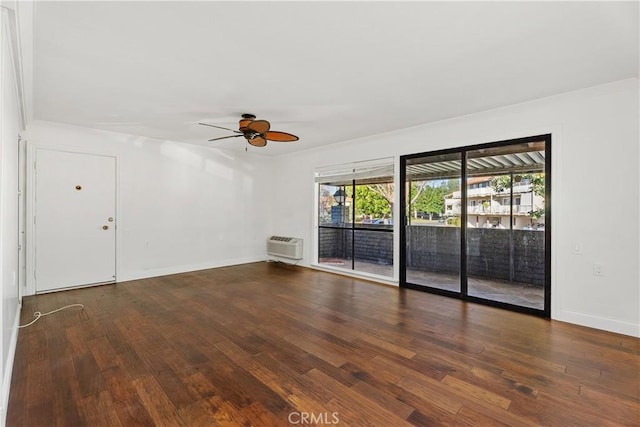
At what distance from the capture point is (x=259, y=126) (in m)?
3.62

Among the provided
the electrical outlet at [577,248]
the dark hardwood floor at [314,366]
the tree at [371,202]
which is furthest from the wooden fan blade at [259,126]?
the electrical outlet at [577,248]

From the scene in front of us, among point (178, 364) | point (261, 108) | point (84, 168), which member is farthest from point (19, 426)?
point (84, 168)

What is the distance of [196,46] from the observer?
2.41m

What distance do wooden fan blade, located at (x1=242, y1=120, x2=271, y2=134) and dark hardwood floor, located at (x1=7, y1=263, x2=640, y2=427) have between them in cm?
225

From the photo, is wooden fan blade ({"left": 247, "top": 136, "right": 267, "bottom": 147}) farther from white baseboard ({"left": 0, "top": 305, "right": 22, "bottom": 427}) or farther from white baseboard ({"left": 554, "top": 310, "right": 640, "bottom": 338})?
white baseboard ({"left": 554, "top": 310, "right": 640, "bottom": 338})

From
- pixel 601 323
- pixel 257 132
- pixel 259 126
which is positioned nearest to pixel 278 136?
pixel 257 132

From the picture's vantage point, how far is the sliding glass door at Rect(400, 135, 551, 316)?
3691mm

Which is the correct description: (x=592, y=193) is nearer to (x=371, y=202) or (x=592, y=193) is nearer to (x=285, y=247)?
(x=371, y=202)

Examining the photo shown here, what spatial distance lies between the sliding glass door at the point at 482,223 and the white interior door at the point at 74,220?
16.1 feet

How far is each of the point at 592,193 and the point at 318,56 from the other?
128 inches

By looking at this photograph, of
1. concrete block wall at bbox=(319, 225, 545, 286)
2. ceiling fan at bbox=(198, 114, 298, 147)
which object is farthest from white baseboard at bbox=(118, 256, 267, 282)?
concrete block wall at bbox=(319, 225, 545, 286)

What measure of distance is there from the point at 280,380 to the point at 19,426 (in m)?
1.53

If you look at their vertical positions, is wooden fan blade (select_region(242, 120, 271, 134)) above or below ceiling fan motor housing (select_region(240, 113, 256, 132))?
below

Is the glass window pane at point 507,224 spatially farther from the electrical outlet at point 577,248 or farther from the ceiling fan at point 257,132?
the ceiling fan at point 257,132
